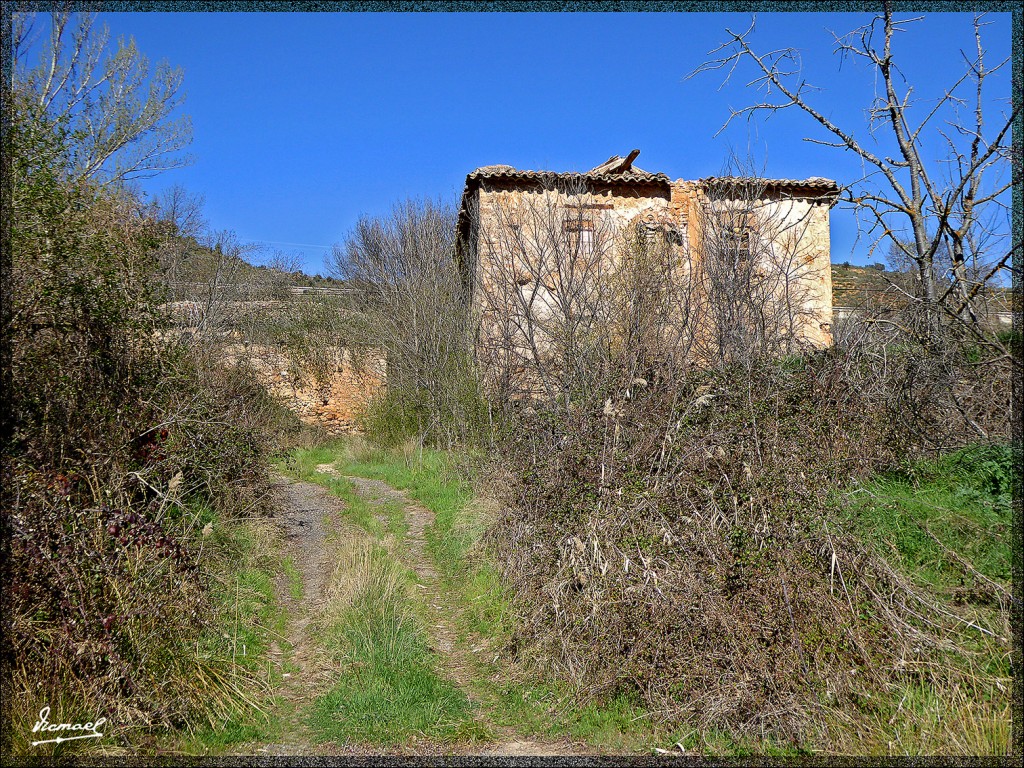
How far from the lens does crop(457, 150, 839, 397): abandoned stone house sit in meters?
9.72

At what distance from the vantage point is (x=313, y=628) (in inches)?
234

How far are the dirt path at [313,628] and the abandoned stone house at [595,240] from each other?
304 centimetres

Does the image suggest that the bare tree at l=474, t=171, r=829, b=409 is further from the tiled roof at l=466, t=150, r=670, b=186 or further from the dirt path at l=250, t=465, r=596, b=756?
the dirt path at l=250, t=465, r=596, b=756

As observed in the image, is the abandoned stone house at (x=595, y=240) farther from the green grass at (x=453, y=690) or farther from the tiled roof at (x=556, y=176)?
the green grass at (x=453, y=690)

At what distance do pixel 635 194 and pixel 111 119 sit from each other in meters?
12.1

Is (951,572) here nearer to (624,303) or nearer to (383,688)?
(383,688)

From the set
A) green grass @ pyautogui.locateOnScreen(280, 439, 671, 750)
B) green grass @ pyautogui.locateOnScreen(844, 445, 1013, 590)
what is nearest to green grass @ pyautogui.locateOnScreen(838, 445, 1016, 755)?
green grass @ pyautogui.locateOnScreen(844, 445, 1013, 590)

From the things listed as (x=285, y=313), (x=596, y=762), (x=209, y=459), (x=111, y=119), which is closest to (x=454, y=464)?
(x=209, y=459)

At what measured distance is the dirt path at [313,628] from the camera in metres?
4.29

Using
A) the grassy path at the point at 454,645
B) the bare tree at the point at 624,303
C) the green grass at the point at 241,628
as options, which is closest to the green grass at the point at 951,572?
the grassy path at the point at 454,645

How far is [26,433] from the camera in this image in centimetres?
483

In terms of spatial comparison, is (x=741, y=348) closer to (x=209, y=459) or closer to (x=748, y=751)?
(x=748, y=751)

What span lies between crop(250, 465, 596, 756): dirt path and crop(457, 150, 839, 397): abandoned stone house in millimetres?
3043

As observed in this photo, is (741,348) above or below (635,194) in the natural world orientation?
below
